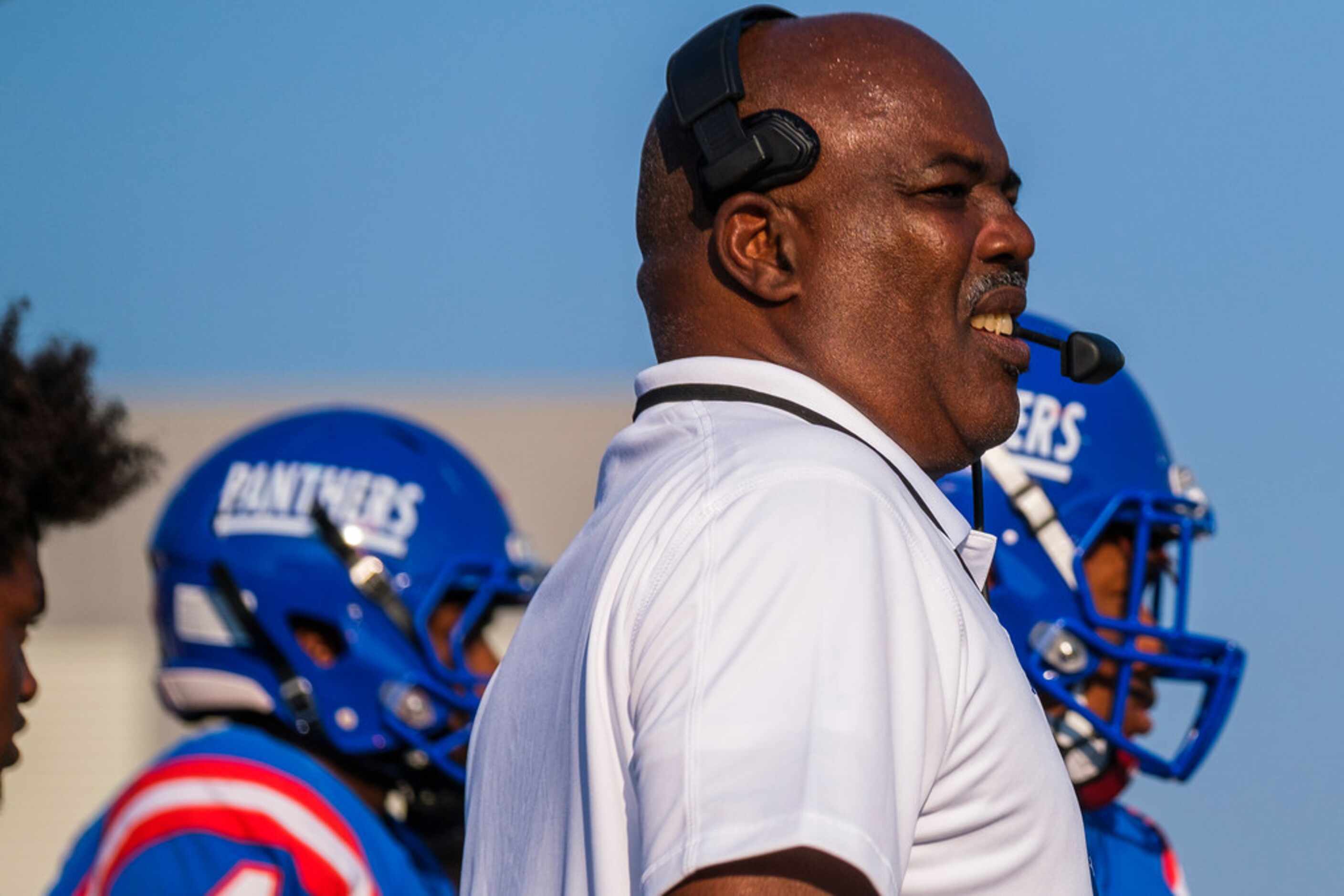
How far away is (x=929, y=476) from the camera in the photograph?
6.54ft

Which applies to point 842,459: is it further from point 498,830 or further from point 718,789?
point 498,830

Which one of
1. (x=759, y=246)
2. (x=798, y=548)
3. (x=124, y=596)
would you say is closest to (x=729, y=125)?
(x=759, y=246)

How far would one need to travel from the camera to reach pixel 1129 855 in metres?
3.25

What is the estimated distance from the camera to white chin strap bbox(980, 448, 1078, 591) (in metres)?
3.27

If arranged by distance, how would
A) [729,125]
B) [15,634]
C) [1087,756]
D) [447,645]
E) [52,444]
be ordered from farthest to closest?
[447,645], [52,444], [1087,756], [15,634], [729,125]

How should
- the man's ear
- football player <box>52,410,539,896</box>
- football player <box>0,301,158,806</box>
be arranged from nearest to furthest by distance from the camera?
the man's ear → football player <box>0,301,158,806</box> → football player <box>52,410,539,896</box>

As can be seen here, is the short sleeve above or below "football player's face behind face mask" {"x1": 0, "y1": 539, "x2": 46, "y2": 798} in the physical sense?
above

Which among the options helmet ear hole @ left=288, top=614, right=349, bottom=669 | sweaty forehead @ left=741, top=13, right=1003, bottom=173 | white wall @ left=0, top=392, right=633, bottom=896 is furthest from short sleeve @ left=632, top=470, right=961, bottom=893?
white wall @ left=0, top=392, right=633, bottom=896

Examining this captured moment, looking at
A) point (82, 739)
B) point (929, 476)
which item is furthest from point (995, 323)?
point (82, 739)

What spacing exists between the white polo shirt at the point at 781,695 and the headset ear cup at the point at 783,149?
25 centimetres

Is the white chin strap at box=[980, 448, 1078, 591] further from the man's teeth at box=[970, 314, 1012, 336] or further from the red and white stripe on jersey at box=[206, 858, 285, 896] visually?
the red and white stripe on jersey at box=[206, 858, 285, 896]

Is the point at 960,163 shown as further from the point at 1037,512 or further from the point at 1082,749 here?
the point at 1082,749

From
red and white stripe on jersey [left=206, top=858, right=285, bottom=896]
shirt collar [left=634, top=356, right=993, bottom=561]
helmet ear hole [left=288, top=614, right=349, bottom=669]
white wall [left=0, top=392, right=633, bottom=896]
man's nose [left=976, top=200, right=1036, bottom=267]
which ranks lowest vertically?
white wall [left=0, top=392, right=633, bottom=896]

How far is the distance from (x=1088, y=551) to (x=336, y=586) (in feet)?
5.90
